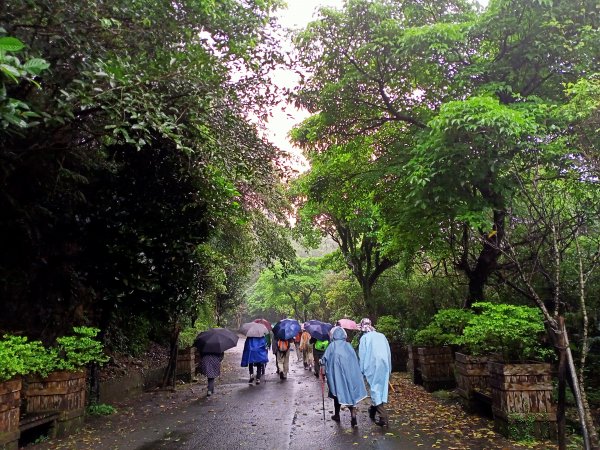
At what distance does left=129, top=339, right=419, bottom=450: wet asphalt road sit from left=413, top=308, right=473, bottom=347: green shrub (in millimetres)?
2160

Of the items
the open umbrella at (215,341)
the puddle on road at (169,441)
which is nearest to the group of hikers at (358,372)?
the puddle on road at (169,441)

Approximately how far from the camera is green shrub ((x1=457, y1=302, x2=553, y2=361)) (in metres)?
6.14

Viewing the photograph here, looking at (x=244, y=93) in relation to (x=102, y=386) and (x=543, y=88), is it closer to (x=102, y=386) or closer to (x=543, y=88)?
(x=543, y=88)

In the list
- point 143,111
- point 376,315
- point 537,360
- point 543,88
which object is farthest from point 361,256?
point 143,111

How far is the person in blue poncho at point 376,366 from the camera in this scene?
7254 millimetres

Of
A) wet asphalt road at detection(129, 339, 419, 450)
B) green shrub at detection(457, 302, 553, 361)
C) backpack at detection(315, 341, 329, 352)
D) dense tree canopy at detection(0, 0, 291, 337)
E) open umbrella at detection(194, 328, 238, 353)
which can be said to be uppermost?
dense tree canopy at detection(0, 0, 291, 337)

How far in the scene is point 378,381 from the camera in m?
7.36

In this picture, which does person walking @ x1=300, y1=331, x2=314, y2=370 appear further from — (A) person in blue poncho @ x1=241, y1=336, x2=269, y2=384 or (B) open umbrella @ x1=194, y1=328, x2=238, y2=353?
(B) open umbrella @ x1=194, y1=328, x2=238, y2=353

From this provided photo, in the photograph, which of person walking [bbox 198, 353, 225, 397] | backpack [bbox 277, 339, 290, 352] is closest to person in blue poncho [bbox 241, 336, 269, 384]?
backpack [bbox 277, 339, 290, 352]

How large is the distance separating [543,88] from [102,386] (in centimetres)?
1108

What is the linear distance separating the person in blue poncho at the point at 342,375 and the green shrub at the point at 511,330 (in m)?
1.99

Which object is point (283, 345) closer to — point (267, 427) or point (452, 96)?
point (267, 427)

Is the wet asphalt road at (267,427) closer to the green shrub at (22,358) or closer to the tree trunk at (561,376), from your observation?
the green shrub at (22,358)

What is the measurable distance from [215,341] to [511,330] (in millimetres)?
7175
